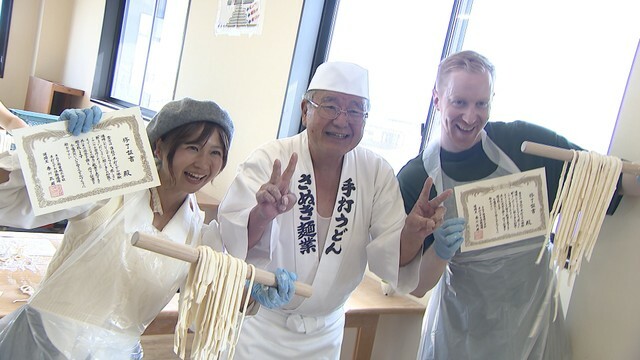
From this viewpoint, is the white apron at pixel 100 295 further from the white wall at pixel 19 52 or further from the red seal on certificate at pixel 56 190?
the white wall at pixel 19 52

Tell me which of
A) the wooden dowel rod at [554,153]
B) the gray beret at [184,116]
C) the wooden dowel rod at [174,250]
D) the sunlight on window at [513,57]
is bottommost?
the wooden dowel rod at [174,250]

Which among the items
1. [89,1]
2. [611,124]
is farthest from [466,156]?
[89,1]

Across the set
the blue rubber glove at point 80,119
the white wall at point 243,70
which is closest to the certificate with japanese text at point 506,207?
the blue rubber glove at point 80,119

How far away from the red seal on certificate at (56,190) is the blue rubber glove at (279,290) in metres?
0.50

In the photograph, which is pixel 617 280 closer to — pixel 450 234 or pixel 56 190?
pixel 450 234

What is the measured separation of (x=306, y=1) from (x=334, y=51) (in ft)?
1.15

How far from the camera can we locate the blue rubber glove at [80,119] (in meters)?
1.17

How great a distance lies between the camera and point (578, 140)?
207 centimetres

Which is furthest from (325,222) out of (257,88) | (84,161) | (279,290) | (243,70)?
(243,70)

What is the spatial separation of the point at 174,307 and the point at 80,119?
42.9 inches

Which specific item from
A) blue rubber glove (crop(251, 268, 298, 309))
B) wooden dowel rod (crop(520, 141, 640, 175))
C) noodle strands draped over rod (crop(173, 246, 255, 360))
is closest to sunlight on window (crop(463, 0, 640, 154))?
wooden dowel rod (crop(520, 141, 640, 175))

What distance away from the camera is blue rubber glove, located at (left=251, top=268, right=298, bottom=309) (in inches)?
45.8

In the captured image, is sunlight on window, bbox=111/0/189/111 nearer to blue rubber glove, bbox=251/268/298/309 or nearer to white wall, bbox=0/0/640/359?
white wall, bbox=0/0/640/359

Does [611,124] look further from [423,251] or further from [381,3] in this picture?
[381,3]
